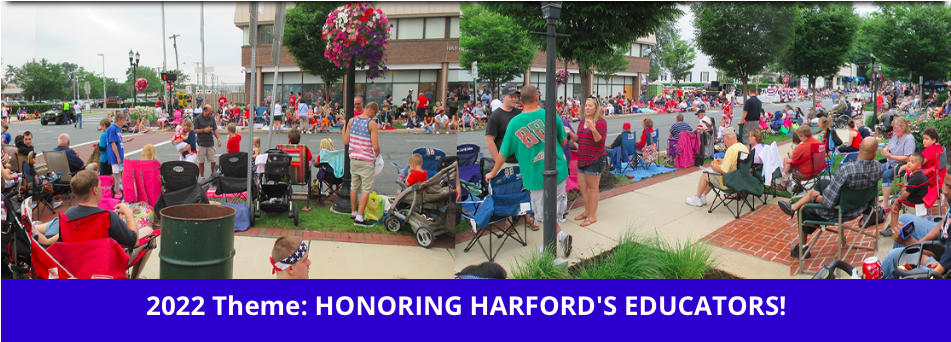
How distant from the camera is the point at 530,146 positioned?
4789mm

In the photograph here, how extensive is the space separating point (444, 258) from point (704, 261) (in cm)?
219

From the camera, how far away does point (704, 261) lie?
14.5ft

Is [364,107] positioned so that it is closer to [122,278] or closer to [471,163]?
[471,163]

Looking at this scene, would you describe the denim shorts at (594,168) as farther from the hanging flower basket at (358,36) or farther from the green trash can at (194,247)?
the green trash can at (194,247)

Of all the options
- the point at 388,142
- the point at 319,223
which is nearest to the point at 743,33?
the point at 319,223

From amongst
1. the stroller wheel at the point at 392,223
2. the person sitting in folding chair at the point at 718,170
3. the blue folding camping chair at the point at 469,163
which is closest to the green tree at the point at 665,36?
the person sitting in folding chair at the point at 718,170

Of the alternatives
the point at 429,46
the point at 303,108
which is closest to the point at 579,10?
the point at 429,46

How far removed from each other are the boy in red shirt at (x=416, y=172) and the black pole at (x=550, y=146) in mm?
1903

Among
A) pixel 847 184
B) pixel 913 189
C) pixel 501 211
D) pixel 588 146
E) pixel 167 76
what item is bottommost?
pixel 501 211

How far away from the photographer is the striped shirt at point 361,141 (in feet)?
20.6

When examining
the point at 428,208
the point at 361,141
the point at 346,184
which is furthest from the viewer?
the point at 346,184

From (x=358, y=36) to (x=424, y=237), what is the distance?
2.03 m

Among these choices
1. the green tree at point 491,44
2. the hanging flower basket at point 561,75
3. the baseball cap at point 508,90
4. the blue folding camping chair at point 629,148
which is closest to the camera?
the baseball cap at point 508,90

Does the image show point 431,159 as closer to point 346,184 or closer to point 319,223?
point 346,184
